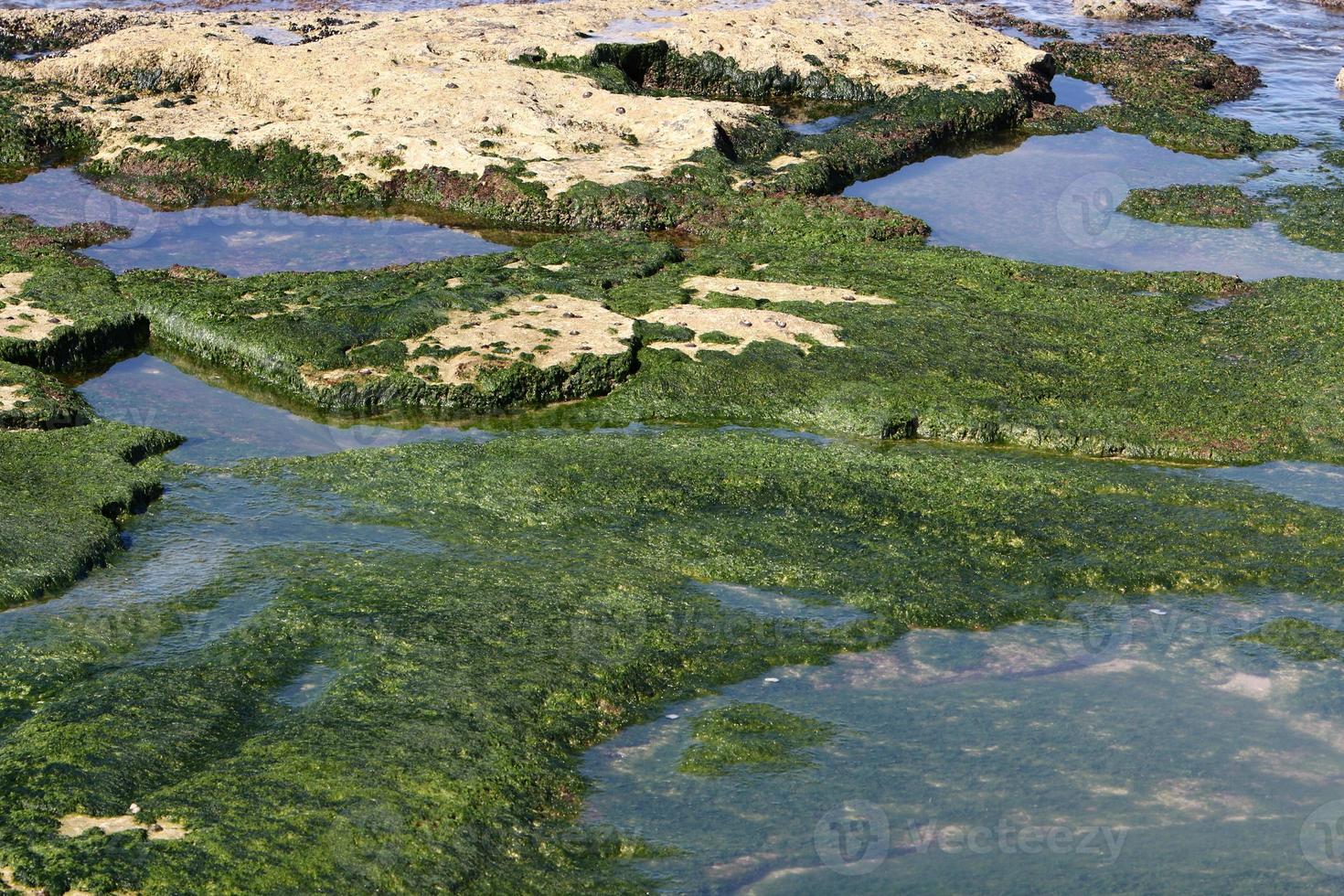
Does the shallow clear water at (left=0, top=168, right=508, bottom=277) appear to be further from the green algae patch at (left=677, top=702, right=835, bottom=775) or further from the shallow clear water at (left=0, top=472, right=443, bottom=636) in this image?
the green algae patch at (left=677, top=702, right=835, bottom=775)

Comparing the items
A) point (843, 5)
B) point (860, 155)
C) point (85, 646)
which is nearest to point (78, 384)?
point (85, 646)

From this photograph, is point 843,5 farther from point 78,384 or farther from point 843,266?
point 78,384

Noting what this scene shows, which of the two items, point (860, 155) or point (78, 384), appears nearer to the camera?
point (78, 384)

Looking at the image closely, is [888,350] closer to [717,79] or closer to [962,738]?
[962,738]

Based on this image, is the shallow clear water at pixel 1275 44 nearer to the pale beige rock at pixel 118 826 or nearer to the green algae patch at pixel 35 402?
the green algae patch at pixel 35 402

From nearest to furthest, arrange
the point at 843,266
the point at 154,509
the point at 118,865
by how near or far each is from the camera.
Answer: the point at 118,865, the point at 154,509, the point at 843,266

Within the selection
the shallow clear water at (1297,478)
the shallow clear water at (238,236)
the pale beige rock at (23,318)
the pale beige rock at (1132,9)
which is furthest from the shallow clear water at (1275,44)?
the pale beige rock at (23,318)

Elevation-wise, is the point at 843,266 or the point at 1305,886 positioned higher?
the point at 843,266
